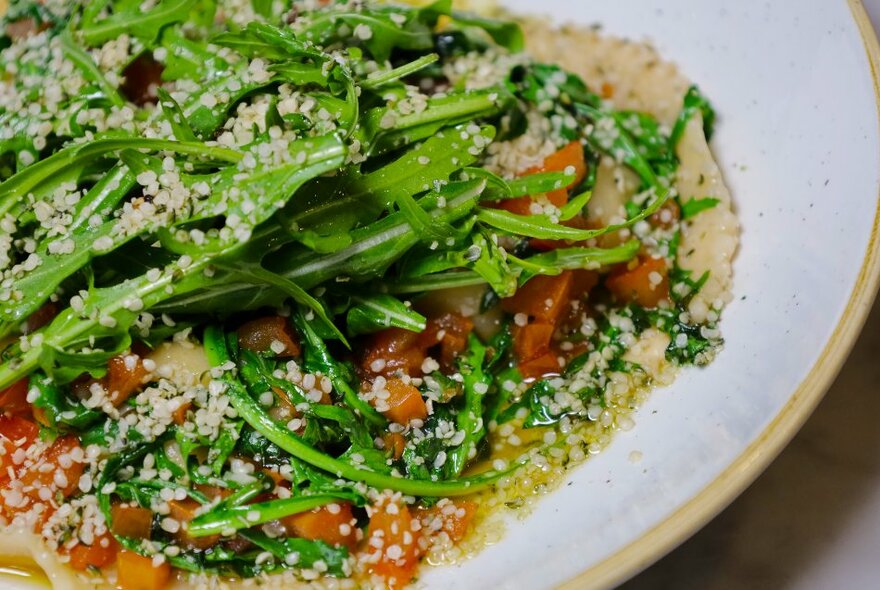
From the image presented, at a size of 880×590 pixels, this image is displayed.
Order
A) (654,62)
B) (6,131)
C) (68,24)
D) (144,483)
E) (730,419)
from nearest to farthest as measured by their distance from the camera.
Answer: (730,419) → (144,483) → (6,131) → (68,24) → (654,62)

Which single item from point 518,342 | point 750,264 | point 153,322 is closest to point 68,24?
point 153,322

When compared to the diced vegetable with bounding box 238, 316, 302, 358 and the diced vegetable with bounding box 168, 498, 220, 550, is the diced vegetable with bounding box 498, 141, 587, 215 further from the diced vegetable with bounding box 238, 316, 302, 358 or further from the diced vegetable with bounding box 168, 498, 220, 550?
the diced vegetable with bounding box 168, 498, 220, 550

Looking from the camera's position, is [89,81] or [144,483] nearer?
[144,483]

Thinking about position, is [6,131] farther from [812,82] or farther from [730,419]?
[812,82]

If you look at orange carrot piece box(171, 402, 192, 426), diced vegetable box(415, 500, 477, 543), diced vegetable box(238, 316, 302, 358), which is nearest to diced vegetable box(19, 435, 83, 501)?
orange carrot piece box(171, 402, 192, 426)

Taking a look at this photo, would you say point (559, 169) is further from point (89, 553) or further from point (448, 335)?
point (89, 553)

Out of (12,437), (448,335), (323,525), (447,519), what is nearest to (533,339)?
(448,335)

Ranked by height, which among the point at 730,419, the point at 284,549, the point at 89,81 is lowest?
the point at 284,549
